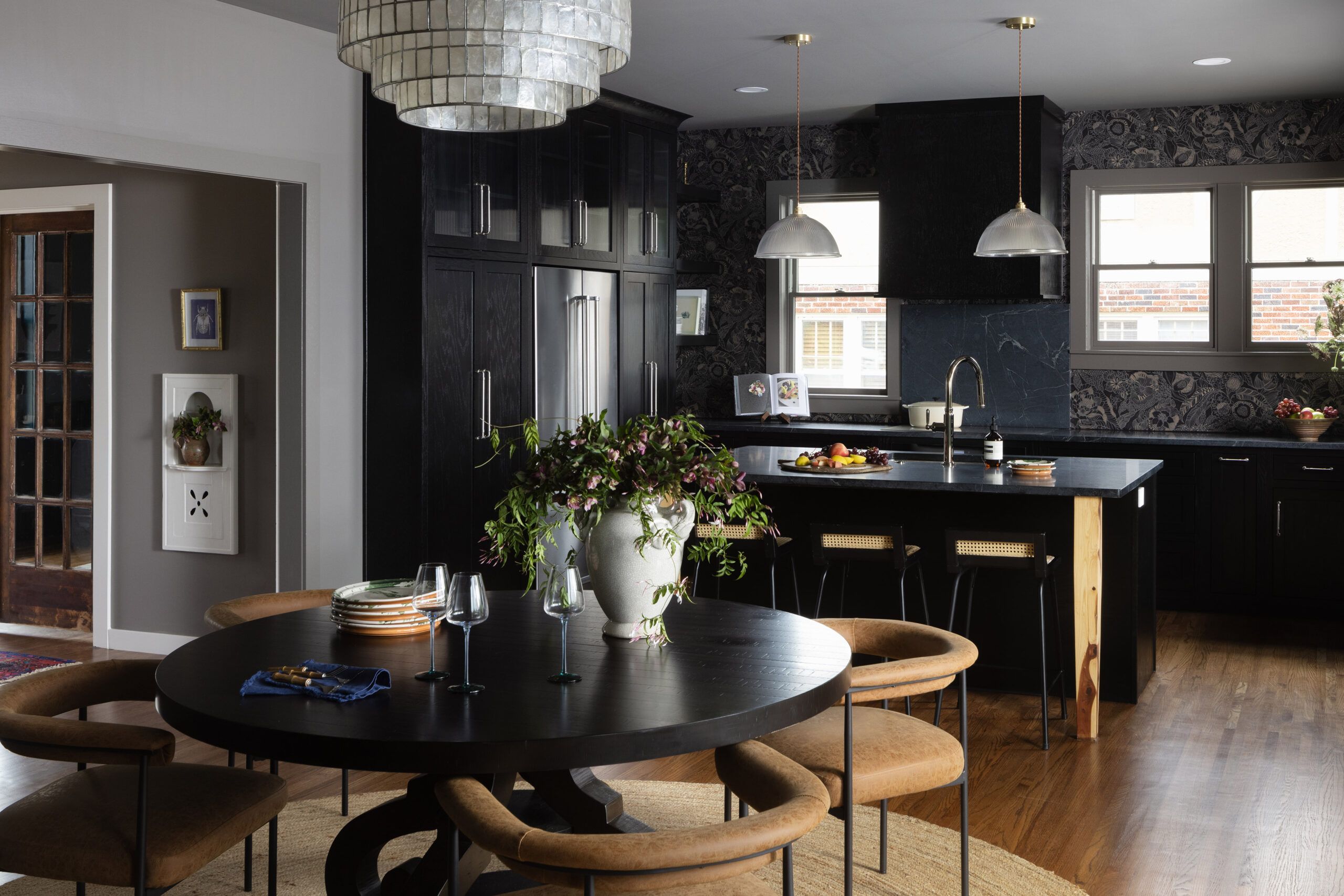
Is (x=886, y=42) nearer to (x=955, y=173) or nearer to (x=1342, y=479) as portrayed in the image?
(x=955, y=173)

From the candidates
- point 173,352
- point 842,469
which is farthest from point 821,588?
point 173,352

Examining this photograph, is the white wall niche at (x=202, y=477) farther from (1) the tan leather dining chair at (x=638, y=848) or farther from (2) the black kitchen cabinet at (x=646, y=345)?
(1) the tan leather dining chair at (x=638, y=848)

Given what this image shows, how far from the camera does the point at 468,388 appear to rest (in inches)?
225

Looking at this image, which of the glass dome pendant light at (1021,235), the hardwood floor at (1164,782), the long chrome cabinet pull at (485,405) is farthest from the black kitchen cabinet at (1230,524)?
the long chrome cabinet pull at (485,405)

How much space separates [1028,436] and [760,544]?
2.45 metres

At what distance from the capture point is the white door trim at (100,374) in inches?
225

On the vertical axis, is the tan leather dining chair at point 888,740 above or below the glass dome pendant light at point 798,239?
below

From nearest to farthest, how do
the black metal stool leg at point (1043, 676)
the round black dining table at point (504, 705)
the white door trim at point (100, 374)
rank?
the round black dining table at point (504, 705) < the black metal stool leg at point (1043, 676) < the white door trim at point (100, 374)

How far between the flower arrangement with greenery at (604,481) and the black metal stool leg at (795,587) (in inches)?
91.9

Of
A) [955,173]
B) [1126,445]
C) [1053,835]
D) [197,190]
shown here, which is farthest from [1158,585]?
[197,190]

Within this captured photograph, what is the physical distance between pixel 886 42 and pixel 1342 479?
124 inches


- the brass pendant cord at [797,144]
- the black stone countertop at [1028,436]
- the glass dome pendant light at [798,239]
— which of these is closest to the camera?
the glass dome pendant light at [798,239]

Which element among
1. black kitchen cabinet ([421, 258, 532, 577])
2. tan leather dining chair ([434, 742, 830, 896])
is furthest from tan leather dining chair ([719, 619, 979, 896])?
black kitchen cabinet ([421, 258, 532, 577])

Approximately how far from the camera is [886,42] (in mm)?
5613
